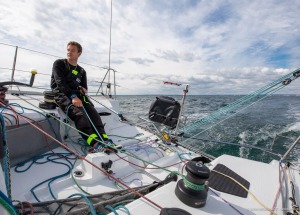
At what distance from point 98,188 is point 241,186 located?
1.20 metres

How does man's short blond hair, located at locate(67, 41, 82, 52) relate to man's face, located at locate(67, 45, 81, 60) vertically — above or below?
above

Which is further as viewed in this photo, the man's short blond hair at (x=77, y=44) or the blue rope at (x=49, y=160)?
the man's short blond hair at (x=77, y=44)

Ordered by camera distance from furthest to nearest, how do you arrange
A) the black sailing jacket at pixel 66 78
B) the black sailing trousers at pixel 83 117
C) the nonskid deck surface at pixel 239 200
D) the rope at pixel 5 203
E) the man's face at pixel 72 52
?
the man's face at pixel 72 52
the black sailing jacket at pixel 66 78
the black sailing trousers at pixel 83 117
the nonskid deck surface at pixel 239 200
the rope at pixel 5 203

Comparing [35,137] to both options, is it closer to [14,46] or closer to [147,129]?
[147,129]

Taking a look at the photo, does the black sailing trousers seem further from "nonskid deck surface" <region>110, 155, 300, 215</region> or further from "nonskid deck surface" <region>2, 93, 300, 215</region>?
"nonskid deck surface" <region>110, 155, 300, 215</region>

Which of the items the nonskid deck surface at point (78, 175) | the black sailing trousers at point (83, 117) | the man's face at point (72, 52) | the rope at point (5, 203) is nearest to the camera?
the rope at point (5, 203)

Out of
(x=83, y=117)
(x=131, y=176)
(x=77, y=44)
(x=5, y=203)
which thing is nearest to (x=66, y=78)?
(x=77, y=44)

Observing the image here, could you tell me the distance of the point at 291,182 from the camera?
1.41 metres

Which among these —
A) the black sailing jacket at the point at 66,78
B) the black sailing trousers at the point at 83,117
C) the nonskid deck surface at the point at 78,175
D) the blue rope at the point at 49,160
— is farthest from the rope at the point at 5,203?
the black sailing jacket at the point at 66,78

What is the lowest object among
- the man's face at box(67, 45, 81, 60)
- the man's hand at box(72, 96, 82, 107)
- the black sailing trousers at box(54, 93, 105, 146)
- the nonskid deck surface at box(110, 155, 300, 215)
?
the nonskid deck surface at box(110, 155, 300, 215)

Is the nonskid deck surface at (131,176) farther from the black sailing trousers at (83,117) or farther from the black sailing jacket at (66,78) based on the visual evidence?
the black sailing jacket at (66,78)

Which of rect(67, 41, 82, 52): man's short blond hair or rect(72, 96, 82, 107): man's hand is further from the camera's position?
rect(67, 41, 82, 52): man's short blond hair

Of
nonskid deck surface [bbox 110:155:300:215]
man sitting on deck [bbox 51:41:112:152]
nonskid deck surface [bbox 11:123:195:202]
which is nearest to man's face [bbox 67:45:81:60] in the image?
man sitting on deck [bbox 51:41:112:152]

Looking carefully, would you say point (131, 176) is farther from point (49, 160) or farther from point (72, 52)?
point (72, 52)
